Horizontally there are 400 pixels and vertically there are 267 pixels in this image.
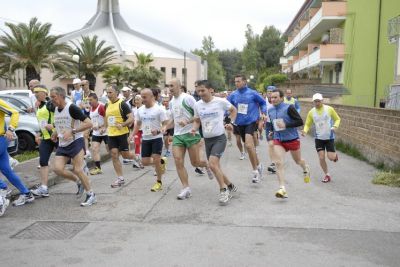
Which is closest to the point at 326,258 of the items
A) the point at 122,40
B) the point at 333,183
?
the point at 333,183

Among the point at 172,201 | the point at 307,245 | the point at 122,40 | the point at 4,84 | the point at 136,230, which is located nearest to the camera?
the point at 307,245

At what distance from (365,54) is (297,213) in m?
25.4

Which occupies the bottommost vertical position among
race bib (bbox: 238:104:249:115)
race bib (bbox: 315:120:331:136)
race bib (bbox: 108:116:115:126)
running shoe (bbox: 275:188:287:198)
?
running shoe (bbox: 275:188:287:198)

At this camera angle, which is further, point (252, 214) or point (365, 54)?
point (365, 54)

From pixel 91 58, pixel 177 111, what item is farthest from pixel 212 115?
pixel 91 58

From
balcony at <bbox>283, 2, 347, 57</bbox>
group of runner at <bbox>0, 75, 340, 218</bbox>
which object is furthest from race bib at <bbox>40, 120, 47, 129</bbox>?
balcony at <bbox>283, 2, 347, 57</bbox>

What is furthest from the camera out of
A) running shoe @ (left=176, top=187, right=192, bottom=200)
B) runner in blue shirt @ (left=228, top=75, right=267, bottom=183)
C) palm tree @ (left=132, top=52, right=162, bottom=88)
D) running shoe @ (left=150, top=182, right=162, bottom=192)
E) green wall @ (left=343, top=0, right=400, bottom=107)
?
palm tree @ (left=132, top=52, right=162, bottom=88)

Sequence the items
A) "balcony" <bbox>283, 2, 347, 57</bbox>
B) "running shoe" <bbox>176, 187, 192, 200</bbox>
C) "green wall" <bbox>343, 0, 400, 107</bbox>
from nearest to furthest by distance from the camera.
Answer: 1. "running shoe" <bbox>176, 187, 192, 200</bbox>
2. "green wall" <bbox>343, 0, 400, 107</bbox>
3. "balcony" <bbox>283, 2, 347, 57</bbox>

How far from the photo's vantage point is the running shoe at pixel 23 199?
23.5 feet

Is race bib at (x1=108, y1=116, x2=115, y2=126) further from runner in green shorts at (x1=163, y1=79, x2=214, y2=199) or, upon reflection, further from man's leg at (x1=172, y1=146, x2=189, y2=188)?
man's leg at (x1=172, y1=146, x2=189, y2=188)

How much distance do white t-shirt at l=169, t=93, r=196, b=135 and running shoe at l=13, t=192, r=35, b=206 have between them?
248cm

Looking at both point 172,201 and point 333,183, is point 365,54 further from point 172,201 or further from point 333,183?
point 172,201

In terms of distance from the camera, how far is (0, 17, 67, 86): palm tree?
105 ft

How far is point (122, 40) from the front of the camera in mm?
83812
